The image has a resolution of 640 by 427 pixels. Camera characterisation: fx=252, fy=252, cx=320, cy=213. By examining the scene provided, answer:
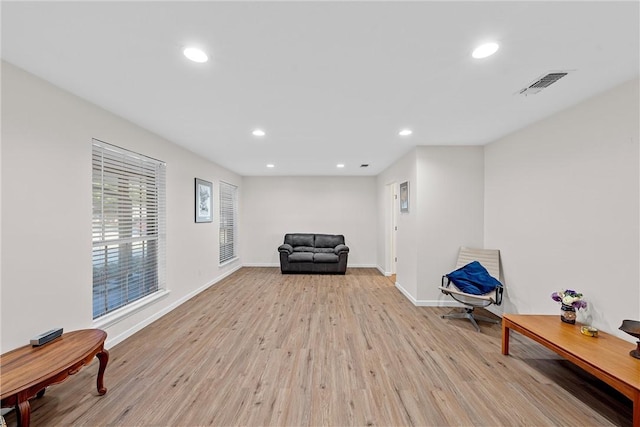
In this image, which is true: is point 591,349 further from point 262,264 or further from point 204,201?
point 262,264

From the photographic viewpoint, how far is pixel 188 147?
3.96 m

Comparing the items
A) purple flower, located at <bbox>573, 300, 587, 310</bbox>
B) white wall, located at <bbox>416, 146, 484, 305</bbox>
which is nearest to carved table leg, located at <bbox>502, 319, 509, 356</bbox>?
purple flower, located at <bbox>573, 300, 587, 310</bbox>

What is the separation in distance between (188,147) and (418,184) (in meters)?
3.62

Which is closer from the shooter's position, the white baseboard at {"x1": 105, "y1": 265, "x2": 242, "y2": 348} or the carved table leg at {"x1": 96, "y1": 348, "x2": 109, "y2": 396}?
the carved table leg at {"x1": 96, "y1": 348, "x2": 109, "y2": 396}

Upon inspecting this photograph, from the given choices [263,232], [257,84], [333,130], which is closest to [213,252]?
[263,232]

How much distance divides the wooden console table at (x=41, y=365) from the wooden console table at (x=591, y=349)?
350 cm

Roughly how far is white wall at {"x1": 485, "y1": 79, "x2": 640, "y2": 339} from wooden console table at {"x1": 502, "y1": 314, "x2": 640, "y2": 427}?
266 mm

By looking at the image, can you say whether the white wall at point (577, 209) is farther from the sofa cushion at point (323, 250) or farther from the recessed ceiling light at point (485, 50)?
the sofa cushion at point (323, 250)

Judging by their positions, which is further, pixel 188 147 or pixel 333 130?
pixel 188 147

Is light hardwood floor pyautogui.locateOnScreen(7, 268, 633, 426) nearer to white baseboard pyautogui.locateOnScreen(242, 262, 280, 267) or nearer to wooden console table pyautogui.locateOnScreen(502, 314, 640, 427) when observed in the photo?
wooden console table pyautogui.locateOnScreen(502, 314, 640, 427)

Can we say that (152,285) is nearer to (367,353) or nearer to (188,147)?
(188,147)

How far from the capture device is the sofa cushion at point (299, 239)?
21.8 ft

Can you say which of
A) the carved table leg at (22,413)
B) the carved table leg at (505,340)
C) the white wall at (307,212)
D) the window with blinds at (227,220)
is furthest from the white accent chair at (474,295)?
the window with blinds at (227,220)

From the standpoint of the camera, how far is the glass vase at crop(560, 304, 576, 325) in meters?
2.34
